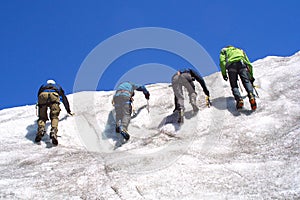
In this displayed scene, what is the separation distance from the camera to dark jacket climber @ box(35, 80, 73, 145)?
414 inches

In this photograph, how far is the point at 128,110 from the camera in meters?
11.1

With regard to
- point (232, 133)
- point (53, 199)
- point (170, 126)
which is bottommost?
point (53, 199)

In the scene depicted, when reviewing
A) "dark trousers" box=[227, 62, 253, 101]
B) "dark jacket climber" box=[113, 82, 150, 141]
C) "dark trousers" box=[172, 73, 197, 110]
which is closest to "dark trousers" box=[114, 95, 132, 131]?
"dark jacket climber" box=[113, 82, 150, 141]

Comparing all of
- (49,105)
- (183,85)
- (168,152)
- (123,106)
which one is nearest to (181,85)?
(183,85)

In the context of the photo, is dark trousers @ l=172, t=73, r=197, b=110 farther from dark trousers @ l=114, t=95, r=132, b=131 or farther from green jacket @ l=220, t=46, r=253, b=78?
dark trousers @ l=114, t=95, r=132, b=131

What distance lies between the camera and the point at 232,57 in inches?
446

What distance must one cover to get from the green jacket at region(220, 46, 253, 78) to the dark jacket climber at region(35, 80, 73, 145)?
20.2 feet

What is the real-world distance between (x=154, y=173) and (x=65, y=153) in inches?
139

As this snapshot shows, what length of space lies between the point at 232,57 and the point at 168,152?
190 inches

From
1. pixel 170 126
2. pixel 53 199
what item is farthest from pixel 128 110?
pixel 53 199

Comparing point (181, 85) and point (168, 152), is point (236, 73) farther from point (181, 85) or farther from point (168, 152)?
point (168, 152)

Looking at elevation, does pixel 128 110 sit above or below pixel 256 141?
above

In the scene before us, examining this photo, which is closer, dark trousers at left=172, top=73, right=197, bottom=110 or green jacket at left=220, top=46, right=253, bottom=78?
dark trousers at left=172, top=73, right=197, bottom=110

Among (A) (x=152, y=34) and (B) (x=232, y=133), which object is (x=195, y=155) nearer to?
(B) (x=232, y=133)
